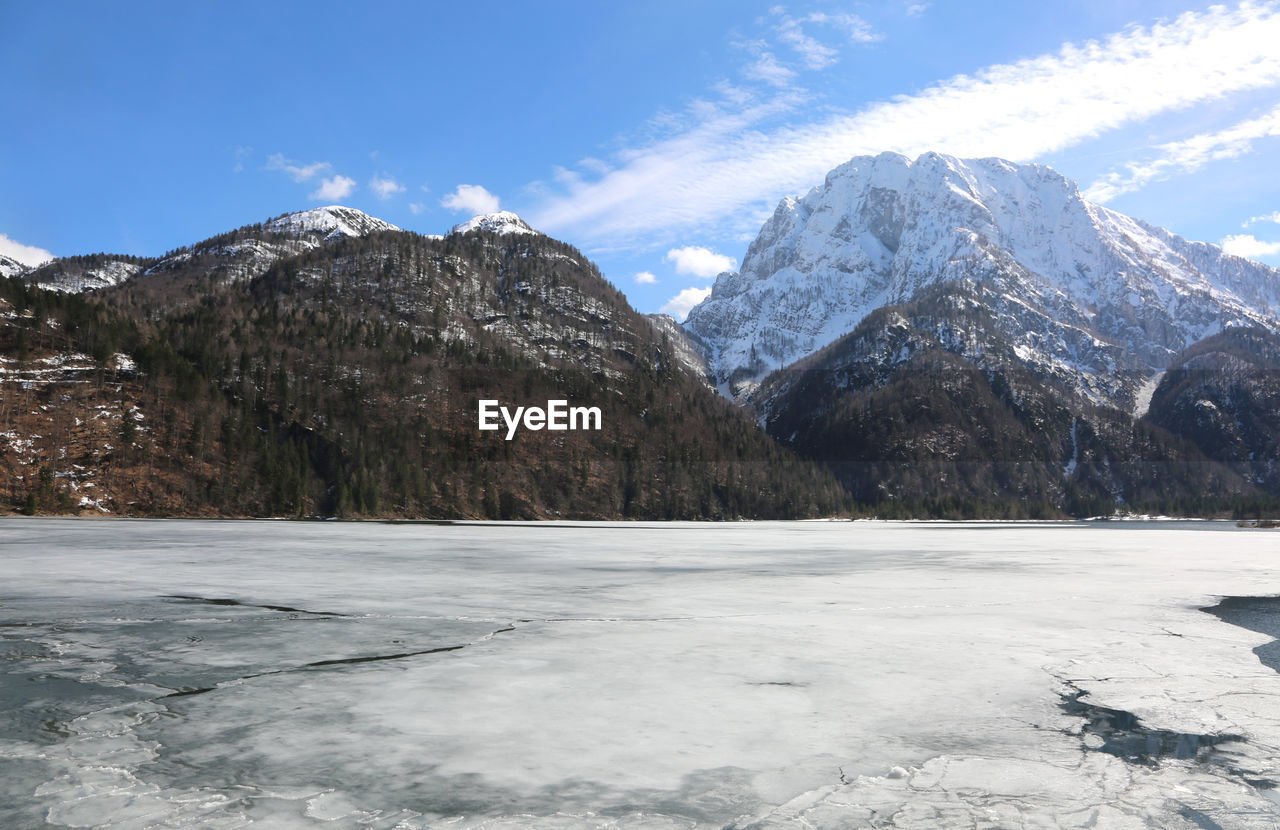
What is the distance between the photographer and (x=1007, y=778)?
7867 millimetres

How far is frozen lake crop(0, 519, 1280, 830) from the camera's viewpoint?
7.13 m

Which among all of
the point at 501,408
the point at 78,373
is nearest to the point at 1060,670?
the point at 78,373

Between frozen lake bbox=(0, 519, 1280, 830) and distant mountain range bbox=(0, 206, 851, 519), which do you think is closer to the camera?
frozen lake bbox=(0, 519, 1280, 830)

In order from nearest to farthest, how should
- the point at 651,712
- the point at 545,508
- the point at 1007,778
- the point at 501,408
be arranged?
the point at 1007,778, the point at 651,712, the point at 545,508, the point at 501,408

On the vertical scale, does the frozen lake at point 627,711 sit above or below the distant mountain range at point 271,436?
below

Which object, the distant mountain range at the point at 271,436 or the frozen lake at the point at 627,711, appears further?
the distant mountain range at the point at 271,436

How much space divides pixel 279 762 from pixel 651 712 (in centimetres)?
454

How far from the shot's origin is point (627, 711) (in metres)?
10.4

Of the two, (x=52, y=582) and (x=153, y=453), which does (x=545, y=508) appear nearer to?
(x=153, y=453)

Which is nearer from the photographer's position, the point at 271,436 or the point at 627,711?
the point at 627,711

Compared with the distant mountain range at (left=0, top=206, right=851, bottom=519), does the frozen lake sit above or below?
below

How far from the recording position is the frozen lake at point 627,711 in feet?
23.4

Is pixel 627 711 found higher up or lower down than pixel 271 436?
lower down

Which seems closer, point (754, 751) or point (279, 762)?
point (279, 762)
